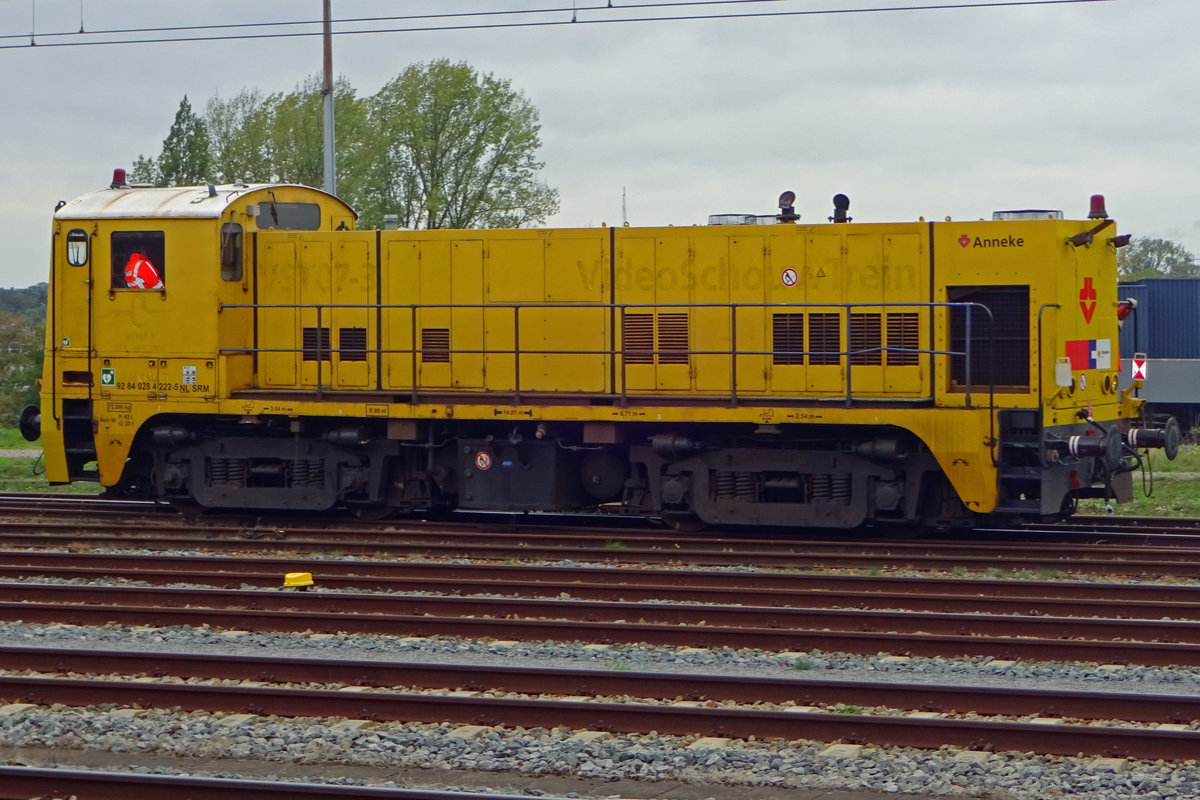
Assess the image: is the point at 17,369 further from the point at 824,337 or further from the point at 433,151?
the point at 824,337

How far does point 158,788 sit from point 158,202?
9.92 meters

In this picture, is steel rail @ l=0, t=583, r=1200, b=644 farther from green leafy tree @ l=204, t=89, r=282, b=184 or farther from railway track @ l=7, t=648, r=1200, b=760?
green leafy tree @ l=204, t=89, r=282, b=184

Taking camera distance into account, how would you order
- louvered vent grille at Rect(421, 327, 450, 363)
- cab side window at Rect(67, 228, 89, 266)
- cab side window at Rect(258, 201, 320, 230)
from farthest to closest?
1. cab side window at Rect(258, 201, 320, 230)
2. cab side window at Rect(67, 228, 89, 266)
3. louvered vent grille at Rect(421, 327, 450, 363)

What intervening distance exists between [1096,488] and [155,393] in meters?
10.2

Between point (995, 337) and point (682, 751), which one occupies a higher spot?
point (995, 337)

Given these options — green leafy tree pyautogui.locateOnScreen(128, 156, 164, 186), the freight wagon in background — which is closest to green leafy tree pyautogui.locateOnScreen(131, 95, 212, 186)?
green leafy tree pyautogui.locateOnScreen(128, 156, 164, 186)

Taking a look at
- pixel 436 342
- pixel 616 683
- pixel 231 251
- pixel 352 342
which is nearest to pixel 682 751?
pixel 616 683

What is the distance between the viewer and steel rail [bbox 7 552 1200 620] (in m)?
10.1

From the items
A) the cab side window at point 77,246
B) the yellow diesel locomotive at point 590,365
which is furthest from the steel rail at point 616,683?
the cab side window at point 77,246

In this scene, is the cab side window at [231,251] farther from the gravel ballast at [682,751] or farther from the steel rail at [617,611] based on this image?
the gravel ballast at [682,751]

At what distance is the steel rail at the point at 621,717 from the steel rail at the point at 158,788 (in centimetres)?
124

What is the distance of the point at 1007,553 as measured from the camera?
12.5m

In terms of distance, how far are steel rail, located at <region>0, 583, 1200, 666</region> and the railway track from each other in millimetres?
1339

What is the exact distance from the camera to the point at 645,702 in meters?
7.66
